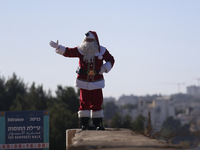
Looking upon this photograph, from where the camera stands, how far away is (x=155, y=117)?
173 metres

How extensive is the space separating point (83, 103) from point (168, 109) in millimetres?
179711

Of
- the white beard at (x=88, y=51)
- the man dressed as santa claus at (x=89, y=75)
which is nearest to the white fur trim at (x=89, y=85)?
the man dressed as santa claus at (x=89, y=75)

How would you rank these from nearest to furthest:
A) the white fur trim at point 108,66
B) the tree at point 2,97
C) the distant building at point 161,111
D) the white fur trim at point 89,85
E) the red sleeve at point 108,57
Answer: the white fur trim at point 89,85 → the white fur trim at point 108,66 → the red sleeve at point 108,57 → the tree at point 2,97 → the distant building at point 161,111

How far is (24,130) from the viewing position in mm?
10852

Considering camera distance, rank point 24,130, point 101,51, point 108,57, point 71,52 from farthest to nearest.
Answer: point 24,130 < point 108,57 < point 101,51 < point 71,52

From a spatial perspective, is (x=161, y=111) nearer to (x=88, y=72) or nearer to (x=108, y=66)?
(x=108, y=66)

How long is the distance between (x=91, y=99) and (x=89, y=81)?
0.34m

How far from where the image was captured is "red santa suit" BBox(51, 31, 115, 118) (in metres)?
9.05

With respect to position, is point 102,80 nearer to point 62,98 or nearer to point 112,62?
point 112,62

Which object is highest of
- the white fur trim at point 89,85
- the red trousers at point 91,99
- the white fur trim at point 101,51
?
the white fur trim at point 101,51

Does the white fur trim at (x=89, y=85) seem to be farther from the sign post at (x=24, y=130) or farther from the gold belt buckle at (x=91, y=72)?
the sign post at (x=24, y=130)

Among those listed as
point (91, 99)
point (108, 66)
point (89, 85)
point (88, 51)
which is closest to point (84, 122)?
point (91, 99)

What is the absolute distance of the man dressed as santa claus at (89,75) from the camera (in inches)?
356

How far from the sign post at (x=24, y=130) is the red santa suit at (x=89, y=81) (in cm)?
207
